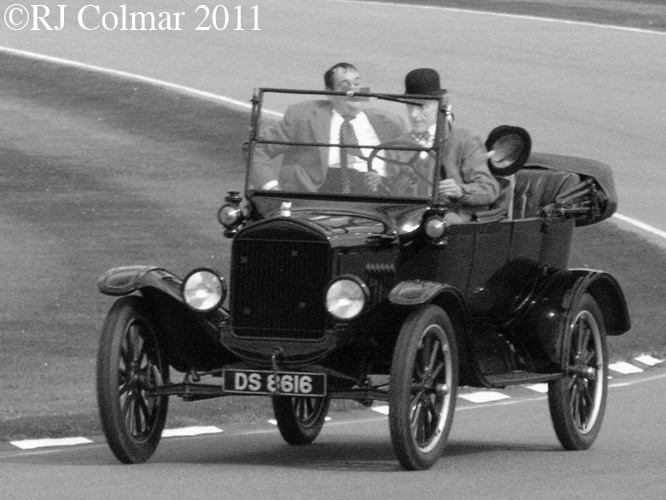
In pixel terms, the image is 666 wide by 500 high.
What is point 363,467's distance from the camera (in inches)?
367

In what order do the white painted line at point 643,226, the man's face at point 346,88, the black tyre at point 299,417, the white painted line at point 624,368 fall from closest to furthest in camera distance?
the man's face at point 346,88
the black tyre at point 299,417
the white painted line at point 624,368
the white painted line at point 643,226

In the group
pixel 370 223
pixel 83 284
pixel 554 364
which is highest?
pixel 370 223

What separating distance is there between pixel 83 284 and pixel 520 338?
767 centimetres

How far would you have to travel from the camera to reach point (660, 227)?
70.9 ft

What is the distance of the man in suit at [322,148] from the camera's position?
10.1 m

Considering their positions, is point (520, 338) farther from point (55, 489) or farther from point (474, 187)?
point (55, 489)

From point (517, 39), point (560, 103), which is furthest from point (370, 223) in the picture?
point (517, 39)

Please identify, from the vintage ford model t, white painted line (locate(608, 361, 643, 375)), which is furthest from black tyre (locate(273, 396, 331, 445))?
white painted line (locate(608, 361, 643, 375))

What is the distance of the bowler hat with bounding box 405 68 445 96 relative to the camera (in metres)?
10.4

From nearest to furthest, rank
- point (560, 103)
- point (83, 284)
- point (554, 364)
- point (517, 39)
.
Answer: point (554, 364) < point (83, 284) < point (560, 103) < point (517, 39)

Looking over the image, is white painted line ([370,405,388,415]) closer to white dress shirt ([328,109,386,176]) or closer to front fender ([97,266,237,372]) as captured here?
white dress shirt ([328,109,386,176])

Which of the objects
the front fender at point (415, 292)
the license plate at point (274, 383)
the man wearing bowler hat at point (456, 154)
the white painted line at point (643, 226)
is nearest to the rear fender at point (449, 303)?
the front fender at point (415, 292)

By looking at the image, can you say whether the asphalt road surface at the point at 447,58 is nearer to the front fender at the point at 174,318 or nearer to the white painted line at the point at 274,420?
the white painted line at the point at 274,420

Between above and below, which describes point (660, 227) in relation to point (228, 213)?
below
